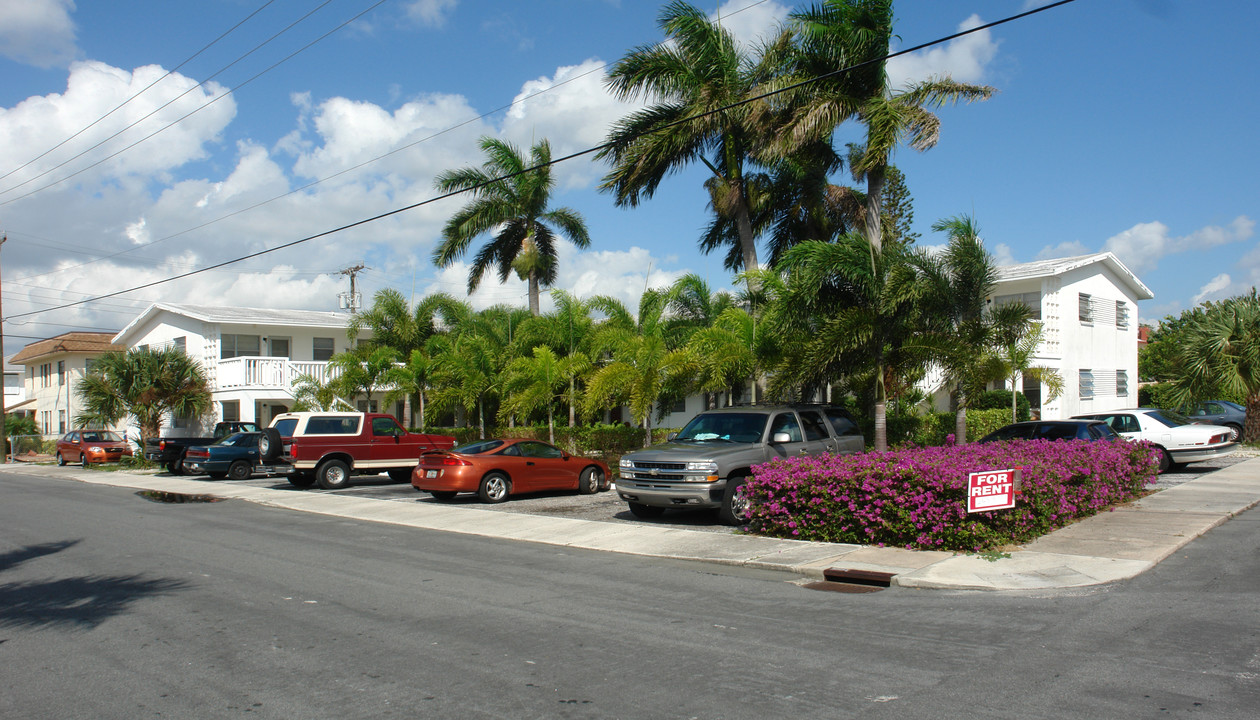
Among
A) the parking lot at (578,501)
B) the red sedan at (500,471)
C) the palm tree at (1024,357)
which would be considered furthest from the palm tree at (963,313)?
the red sedan at (500,471)

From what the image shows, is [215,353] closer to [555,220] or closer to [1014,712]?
[555,220]

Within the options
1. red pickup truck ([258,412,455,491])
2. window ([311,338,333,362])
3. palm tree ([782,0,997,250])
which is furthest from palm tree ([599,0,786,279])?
window ([311,338,333,362])

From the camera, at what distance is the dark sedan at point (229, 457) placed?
24.3m

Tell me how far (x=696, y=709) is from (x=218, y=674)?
3.26 metres

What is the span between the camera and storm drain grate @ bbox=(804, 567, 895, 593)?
28.7 feet

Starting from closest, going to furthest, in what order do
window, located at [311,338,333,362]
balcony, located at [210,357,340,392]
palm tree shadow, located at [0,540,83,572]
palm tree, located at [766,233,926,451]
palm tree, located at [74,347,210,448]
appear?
1. palm tree shadow, located at [0,540,83,572]
2. palm tree, located at [766,233,926,451]
3. balcony, located at [210,357,340,392]
4. palm tree, located at [74,347,210,448]
5. window, located at [311,338,333,362]

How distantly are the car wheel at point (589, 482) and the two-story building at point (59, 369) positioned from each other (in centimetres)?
3500

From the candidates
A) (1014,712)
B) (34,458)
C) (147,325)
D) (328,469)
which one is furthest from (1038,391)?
(34,458)

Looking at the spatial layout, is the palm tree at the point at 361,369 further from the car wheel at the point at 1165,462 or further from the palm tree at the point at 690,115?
the car wheel at the point at 1165,462

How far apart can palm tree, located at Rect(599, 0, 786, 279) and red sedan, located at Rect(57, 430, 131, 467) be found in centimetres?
2347

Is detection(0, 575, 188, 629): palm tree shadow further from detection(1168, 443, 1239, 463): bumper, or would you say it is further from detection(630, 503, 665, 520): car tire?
detection(1168, 443, 1239, 463): bumper

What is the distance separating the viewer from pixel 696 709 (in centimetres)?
511

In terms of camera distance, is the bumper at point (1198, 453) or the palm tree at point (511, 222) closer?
the bumper at point (1198, 453)

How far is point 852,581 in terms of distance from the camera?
9.09m
